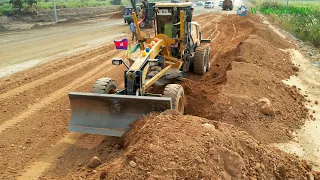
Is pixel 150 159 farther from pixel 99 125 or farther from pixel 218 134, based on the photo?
pixel 99 125

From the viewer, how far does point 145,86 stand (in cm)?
688

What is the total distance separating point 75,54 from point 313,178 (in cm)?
1345

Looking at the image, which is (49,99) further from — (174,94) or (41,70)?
(174,94)

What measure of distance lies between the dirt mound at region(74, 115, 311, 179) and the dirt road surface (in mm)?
755

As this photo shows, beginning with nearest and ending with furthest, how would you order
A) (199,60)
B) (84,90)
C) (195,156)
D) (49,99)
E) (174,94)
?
(195,156) → (174,94) → (49,99) → (84,90) → (199,60)

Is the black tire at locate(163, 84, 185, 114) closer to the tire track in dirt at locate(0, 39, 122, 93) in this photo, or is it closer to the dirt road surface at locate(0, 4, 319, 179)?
the dirt road surface at locate(0, 4, 319, 179)

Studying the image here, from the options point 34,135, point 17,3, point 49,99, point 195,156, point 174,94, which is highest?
point 17,3

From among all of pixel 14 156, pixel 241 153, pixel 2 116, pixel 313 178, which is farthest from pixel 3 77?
pixel 313 178

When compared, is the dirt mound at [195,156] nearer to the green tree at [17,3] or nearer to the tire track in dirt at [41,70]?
the tire track in dirt at [41,70]

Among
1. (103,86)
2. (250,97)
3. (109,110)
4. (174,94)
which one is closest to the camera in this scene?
(109,110)

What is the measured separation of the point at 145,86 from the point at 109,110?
105 centimetres

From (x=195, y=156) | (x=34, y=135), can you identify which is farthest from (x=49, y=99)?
(x=195, y=156)

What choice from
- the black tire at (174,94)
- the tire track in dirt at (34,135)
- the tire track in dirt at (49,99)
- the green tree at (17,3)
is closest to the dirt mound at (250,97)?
the black tire at (174,94)

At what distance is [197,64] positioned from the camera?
10492mm
